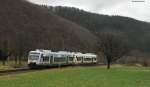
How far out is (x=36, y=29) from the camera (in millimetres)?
151000

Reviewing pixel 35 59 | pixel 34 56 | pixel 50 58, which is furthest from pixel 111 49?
pixel 35 59

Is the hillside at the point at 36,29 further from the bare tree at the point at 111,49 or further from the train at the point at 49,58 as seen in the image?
the bare tree at the point at 111,49

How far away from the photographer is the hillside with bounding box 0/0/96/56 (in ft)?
422

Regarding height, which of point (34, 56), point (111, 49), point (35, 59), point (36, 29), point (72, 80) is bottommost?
point (72, 80)

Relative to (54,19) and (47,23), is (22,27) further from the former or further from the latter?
(54,19)

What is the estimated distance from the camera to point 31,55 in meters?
71.7

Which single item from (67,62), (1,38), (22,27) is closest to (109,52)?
(67,62)

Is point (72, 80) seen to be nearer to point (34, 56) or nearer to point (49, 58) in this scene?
point (34, 56)

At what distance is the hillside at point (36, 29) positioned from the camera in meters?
129

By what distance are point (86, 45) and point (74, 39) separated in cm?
527

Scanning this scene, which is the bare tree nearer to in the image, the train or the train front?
the train

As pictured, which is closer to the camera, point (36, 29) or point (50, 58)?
point (50, 58)

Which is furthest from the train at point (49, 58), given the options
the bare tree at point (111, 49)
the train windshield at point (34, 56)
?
the bare tree at point (111, 49)

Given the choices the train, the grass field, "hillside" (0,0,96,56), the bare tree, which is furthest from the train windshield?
"hillside" (0,0,96,56)
